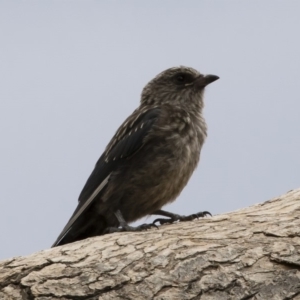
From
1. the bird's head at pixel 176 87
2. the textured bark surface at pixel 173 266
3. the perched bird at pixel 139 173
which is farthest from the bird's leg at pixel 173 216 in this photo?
the bird's head at pixel 176 87

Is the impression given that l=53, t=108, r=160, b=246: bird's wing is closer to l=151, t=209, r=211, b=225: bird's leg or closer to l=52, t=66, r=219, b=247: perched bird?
l=52, t=66, r=219, b=247: perched bird

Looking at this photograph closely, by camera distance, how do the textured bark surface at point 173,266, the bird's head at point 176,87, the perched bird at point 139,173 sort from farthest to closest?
the bird's head at point 176,87 → the perched bird at point 139,173 → the textured bark surface at point 173,266

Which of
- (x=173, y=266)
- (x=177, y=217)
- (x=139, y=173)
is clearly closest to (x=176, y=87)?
(x=139, y=173)

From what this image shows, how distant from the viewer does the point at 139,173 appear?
21.3ft

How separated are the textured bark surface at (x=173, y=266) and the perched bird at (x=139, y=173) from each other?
77 cm

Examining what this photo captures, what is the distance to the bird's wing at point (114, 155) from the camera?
21.4 ft

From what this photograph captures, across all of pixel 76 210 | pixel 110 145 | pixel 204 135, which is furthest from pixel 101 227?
pixel 204 135

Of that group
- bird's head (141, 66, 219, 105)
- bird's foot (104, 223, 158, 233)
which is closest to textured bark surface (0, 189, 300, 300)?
bird's foot (104, 223, 158, 233)

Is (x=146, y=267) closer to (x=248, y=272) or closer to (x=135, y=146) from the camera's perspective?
(x=248, y=272)

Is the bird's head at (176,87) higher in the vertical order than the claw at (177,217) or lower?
higher

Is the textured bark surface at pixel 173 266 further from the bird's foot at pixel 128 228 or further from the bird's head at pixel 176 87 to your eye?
the bird's head at pixel 176 87

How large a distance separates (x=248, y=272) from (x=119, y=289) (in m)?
0.81

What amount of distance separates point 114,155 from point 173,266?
67.8 inches

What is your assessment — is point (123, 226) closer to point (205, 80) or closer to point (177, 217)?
point (177, 217)
